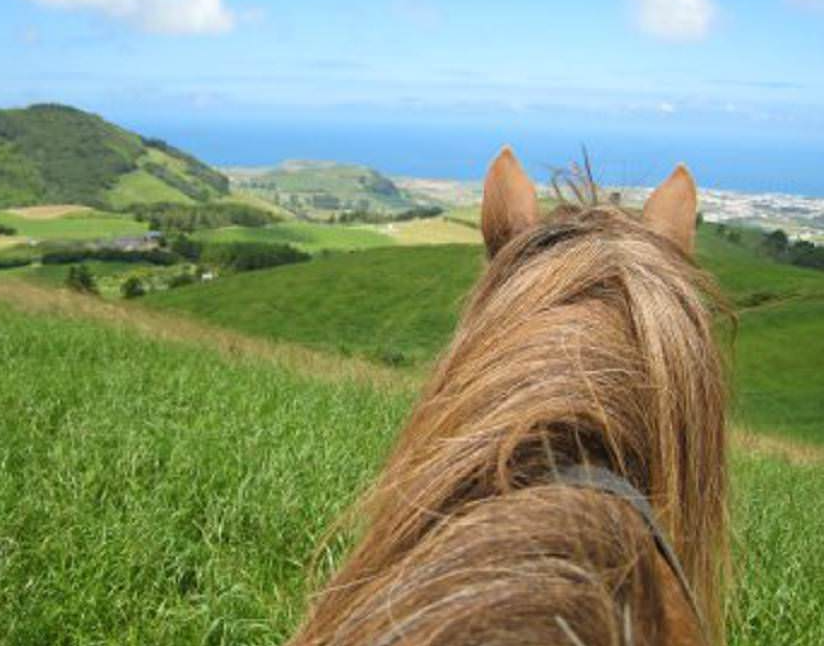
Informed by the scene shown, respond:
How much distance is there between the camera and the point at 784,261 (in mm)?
57250

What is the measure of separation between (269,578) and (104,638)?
74 centimetres

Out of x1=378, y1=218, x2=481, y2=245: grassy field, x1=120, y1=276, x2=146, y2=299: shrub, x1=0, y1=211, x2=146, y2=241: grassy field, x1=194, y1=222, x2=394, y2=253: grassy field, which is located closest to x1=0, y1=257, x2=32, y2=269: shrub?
x1=0, y1=211, x2=146, y2=241: grassy field

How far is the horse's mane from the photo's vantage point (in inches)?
36.1

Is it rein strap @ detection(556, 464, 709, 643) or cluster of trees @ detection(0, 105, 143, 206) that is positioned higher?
rein strap @ detection(556, 464, 709, 643)

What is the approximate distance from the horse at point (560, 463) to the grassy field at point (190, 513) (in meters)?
0.67

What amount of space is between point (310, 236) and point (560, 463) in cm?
8375

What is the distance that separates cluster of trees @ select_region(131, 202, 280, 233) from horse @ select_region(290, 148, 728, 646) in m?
97.6

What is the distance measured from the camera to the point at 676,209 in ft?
5.99

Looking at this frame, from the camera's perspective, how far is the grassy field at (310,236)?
A: 79000 millimetres

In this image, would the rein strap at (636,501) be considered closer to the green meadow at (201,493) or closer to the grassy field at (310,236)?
the green meadow at (201,493)

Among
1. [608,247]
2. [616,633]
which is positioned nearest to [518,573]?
[616,633]

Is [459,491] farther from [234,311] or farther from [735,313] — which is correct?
[234,311]

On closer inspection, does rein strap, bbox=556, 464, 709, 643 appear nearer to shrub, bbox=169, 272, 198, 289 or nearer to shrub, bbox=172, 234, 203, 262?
shrub, bbox=169, 272, 198, 289

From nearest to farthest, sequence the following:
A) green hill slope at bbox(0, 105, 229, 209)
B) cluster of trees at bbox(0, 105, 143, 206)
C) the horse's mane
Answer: the horse's mane, green hill slope at bbox(0, 105, 229, 209), cluster of trees at bbox(0, 105, 143, 206)
